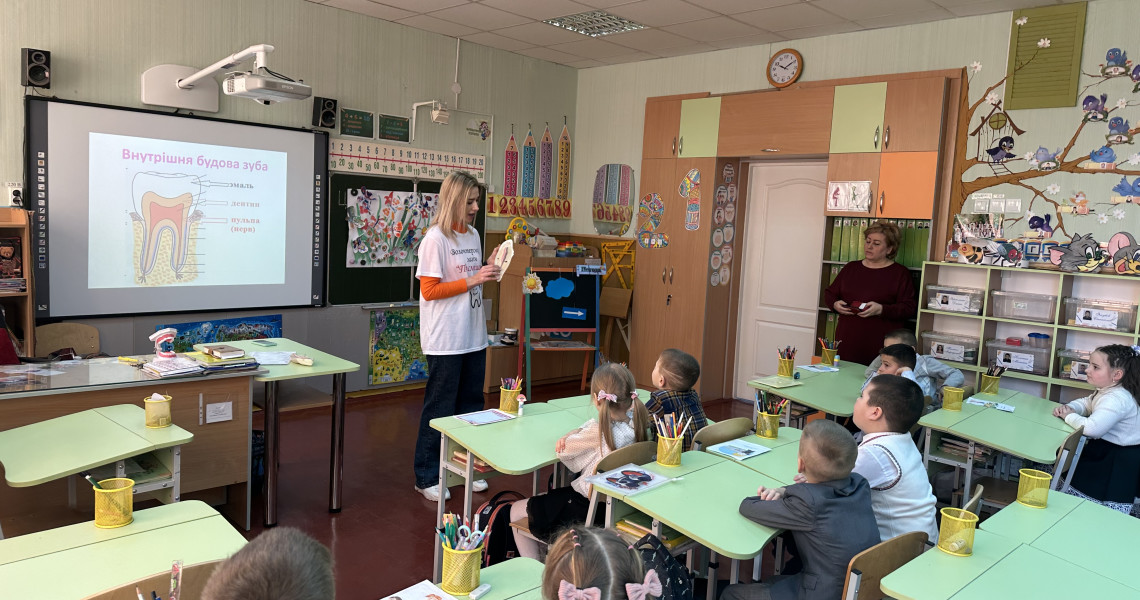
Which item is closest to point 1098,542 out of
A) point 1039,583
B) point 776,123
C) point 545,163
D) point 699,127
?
point 1039,583

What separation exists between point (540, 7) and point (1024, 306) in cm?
402

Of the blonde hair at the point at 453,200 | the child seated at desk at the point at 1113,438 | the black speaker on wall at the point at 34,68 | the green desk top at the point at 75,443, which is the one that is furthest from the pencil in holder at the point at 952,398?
the black speaker on wall at the point at 34,68

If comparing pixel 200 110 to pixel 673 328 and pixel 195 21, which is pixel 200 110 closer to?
pixel 195 21

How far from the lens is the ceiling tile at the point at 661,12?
Answer: 209 inches

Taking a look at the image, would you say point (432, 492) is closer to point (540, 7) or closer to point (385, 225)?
point (385, 225)

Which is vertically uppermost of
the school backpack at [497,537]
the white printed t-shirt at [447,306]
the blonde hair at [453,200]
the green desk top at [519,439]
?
the blonde hair at [453,200]

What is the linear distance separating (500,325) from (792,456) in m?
4.54

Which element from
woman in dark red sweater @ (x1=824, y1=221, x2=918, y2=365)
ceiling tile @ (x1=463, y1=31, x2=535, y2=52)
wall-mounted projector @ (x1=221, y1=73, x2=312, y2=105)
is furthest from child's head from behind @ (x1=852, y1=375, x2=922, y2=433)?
ceiling tile @ (x1=463, y1=31, x2=535, y2=52)

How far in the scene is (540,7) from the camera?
555cm

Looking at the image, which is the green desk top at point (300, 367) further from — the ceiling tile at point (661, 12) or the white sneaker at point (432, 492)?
the ceiling tile at point (661, 12)

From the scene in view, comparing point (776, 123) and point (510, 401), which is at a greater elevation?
point (776, 123)

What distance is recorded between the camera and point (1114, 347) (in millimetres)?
3609

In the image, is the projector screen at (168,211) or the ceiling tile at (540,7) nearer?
the projector screen at (168,211)

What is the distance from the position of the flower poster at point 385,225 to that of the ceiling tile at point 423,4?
4.86 ft
